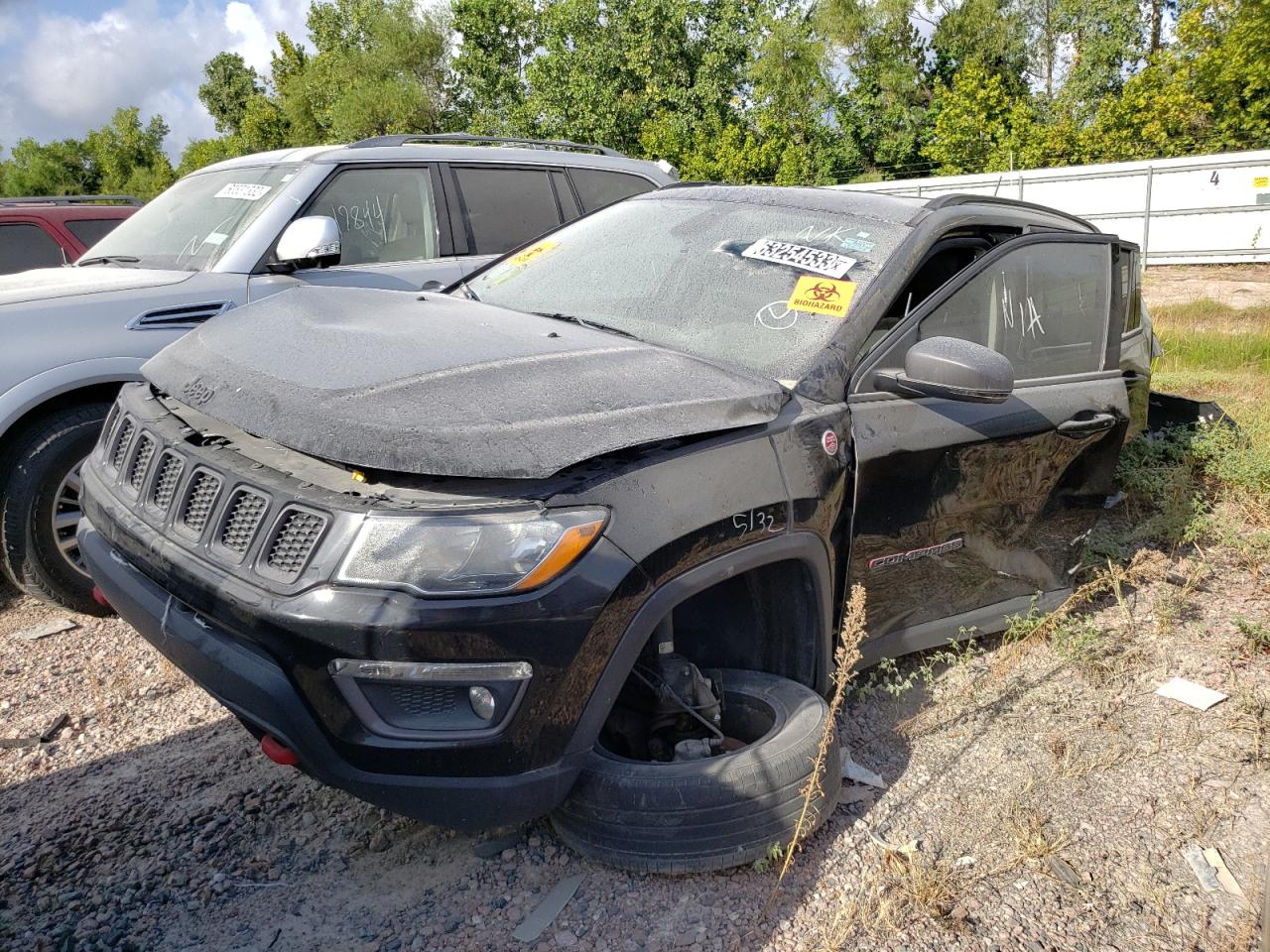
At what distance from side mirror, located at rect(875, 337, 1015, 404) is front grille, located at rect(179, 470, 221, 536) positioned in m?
1.84

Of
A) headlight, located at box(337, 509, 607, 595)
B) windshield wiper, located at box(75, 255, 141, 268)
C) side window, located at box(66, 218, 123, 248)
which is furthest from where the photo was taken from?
side window, located at box(66, 218, 123, 248)

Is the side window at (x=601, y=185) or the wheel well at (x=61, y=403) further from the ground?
the side window at (x=601, y=185)

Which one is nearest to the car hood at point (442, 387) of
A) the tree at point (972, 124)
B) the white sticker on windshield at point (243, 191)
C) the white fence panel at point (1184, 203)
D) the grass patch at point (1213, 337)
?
the white sticker on windshield at point (243, 191)

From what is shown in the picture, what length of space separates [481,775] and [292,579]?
0.57 meters

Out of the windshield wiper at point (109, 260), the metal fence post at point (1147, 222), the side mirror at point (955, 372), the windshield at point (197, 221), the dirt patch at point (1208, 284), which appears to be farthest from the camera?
the metal fence post at point (1147, 222)

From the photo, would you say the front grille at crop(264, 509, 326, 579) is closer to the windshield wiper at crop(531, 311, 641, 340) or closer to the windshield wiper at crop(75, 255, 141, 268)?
the windshield wiper at crop(531, 311, 641, 340)

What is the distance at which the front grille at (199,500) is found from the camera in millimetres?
2291

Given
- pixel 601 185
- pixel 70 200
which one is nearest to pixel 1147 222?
pixel 601 185

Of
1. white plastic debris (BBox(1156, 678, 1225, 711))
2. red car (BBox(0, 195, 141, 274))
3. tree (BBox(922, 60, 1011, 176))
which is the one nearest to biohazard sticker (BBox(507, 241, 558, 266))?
white plastic debris (BBox(1156, 678, 1225, 711))

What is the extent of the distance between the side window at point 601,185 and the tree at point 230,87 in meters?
60.5

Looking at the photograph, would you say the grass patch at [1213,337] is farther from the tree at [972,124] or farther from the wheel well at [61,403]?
the tree at [972,124]

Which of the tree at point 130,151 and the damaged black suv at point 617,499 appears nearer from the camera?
the damaged black suv at point 617,499

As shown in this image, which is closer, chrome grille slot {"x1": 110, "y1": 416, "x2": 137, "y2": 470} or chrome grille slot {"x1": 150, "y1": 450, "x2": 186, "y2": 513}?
chrome grille slot {"x1": 150, "y1": 450, "x2": 186, "y2": 513}

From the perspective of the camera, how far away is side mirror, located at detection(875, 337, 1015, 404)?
270 centimetres
